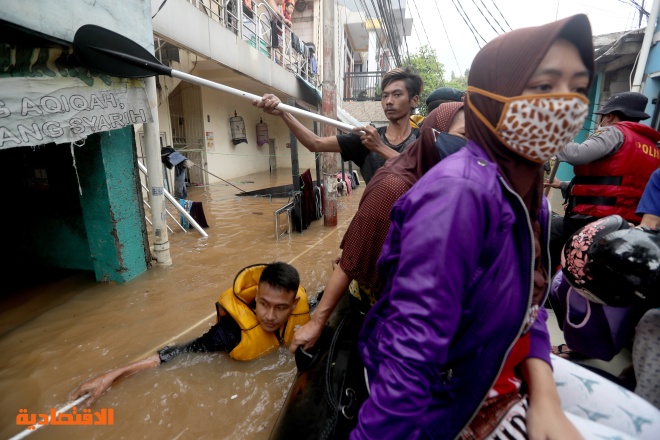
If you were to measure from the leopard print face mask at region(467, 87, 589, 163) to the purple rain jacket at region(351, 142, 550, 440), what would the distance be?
78 millimetres

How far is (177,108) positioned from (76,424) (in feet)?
37.0

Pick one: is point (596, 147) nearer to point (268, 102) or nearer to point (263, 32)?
point (268, 102)

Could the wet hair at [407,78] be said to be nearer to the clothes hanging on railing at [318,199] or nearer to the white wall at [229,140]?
the clothes hanging on railing at [318,199]

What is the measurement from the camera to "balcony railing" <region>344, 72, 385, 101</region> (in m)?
18.8

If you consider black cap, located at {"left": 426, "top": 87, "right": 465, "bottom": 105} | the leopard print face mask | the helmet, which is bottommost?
the helmet

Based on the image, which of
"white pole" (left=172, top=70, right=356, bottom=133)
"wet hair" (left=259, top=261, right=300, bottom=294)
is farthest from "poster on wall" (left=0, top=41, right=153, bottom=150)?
"wet hair" (left=259, top=261, right=300, bottom=294)

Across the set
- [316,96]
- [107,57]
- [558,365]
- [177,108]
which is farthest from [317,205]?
[316,96]

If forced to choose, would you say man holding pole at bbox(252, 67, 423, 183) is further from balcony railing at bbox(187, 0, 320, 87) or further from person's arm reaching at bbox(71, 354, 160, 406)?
balcony railing at bbox(187, 0, 320, 87)

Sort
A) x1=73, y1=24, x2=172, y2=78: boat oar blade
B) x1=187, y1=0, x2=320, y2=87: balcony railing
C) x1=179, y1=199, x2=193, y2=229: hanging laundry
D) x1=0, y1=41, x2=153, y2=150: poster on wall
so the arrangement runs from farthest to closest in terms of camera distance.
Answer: x1=187, y1=0, x2=320, y2=87: balcony railing < x1=179, y1=199, x2=193, y2=229: hanging laundry < x1=73, y1=24, x2=172, y2=78: boat oar blade < x1=0, y1=41, x2=153, y2=150: poster on wall

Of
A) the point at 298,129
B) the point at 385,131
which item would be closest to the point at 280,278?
the point at 298,129

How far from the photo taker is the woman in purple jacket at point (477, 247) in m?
0.71

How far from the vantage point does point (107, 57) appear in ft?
9.54

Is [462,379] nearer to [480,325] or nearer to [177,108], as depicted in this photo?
[480,325]

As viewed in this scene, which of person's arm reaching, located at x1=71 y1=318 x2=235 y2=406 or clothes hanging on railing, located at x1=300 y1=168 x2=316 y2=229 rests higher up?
clothes hanging on railing, located at x1=300 y1=168 x2=316 y2=229
